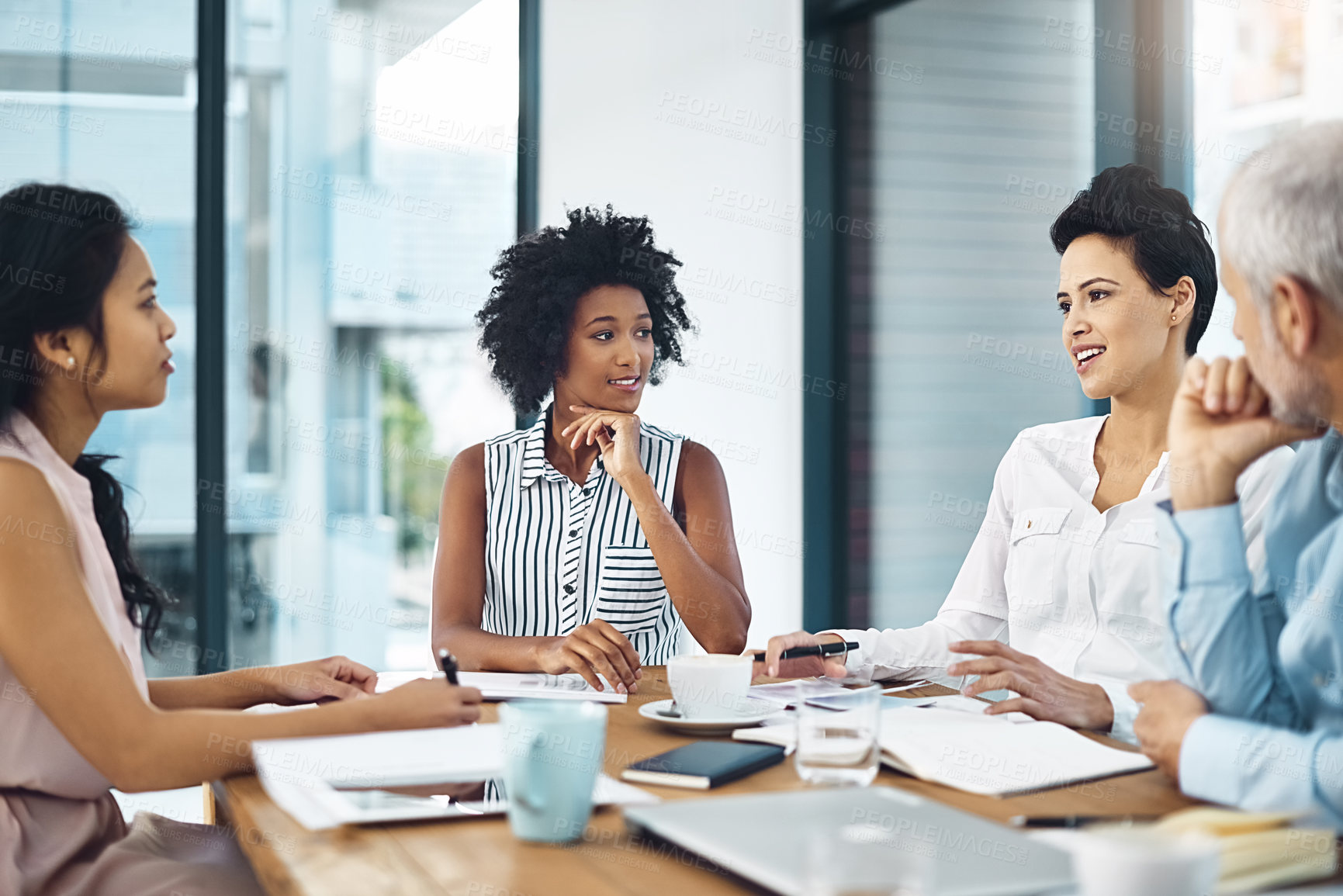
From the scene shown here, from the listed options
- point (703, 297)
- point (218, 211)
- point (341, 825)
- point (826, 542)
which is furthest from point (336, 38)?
point (341, 825)

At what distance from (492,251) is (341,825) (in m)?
2.71

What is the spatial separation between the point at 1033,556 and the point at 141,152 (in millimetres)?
2586

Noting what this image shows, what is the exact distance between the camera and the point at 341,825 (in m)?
1.06

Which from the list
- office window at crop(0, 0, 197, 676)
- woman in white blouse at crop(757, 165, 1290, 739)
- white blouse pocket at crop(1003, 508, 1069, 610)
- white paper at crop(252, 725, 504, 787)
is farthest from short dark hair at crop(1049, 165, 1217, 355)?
office window at crop(0, 0, 197, 676)

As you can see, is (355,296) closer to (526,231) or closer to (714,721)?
(526,231)

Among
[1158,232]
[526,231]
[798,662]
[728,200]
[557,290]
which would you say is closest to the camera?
[798,662]

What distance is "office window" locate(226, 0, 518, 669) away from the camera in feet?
11.0

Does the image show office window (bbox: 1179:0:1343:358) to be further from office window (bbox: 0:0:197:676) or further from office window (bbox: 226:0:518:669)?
office window (bbox: 0:0:197:676)

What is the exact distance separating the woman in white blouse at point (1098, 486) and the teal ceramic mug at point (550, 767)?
78 centimetres

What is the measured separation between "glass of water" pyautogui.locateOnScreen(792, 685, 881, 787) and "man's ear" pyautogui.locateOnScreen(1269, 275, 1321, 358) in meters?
0.54

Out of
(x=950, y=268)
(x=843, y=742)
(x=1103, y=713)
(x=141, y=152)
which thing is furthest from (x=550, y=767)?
(x=141, y=152)

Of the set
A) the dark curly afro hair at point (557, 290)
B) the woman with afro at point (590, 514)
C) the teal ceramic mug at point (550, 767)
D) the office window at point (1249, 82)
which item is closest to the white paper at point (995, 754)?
the teal ceramic mug at point (550, 767)

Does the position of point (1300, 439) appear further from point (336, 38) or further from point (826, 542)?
point (336, 38)

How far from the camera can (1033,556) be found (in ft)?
6.52
